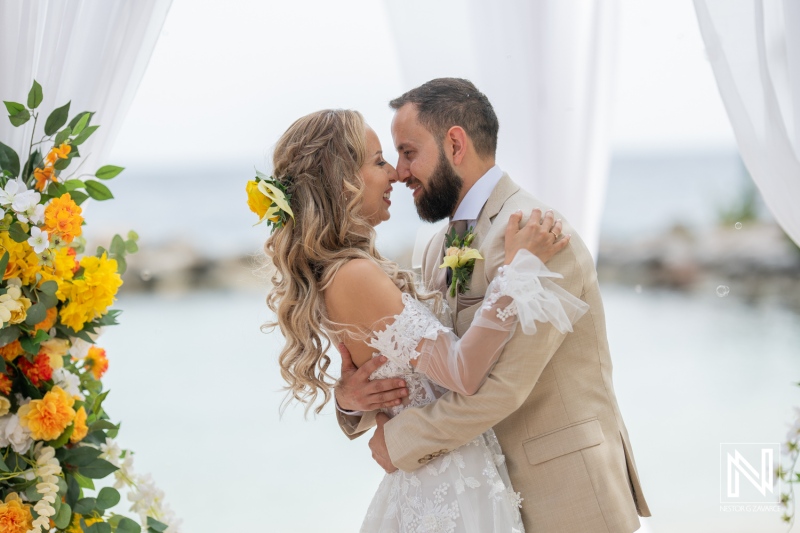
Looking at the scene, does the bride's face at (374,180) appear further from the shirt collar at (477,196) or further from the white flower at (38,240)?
the white flower at (38,240)

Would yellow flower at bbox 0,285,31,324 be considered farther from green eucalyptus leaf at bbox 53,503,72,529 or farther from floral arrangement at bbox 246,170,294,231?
floral arrangement at bbox 246,170,294,231

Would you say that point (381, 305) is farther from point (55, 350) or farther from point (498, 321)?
point (55, 350)

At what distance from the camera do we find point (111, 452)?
6.65ft

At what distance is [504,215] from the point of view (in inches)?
71.6

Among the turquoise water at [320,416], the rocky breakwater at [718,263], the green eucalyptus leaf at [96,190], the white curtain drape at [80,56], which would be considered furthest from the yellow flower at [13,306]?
the rocky breakwater at [718,263]

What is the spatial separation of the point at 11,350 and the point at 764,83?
215 cm

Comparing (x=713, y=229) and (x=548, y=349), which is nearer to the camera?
(x=548, y=349)

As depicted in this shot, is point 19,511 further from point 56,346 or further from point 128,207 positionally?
point 128,207

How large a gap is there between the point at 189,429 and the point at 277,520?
8.73 feet

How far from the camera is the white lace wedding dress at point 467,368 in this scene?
63.0 inches

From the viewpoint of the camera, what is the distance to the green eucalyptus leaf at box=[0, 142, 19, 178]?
6.23 ft

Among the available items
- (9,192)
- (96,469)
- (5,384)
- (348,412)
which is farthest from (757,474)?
(9,192)

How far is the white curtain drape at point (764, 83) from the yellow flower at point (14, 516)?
6.93 feet

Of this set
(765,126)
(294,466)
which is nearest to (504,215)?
(765,126)
